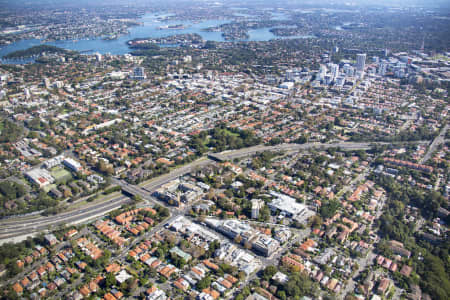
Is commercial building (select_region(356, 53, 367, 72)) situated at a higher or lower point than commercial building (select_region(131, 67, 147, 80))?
higher

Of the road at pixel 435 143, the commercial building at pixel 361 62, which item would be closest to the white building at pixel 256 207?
the road at pixel 435 143

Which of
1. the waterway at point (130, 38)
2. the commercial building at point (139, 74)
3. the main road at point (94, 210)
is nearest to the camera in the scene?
the main road at point (94, 210)

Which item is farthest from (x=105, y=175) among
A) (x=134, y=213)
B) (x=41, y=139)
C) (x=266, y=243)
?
(x=266, y=243)

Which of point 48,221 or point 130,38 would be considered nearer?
point 48,221

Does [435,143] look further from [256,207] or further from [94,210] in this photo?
[94,210]

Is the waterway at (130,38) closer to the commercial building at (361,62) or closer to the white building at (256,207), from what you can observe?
the commercial building at (361,62)

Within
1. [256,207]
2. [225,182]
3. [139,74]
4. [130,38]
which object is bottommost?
[225,182]

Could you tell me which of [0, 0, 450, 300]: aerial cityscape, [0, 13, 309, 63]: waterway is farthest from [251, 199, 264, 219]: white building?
[0, 13, 309, 63]: waterway

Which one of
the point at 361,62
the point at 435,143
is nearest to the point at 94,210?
the point at 435,143

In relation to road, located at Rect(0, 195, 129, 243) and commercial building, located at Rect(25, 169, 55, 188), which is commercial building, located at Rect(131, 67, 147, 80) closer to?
commercial building, located at Rect(25, 169, 55, 188)
